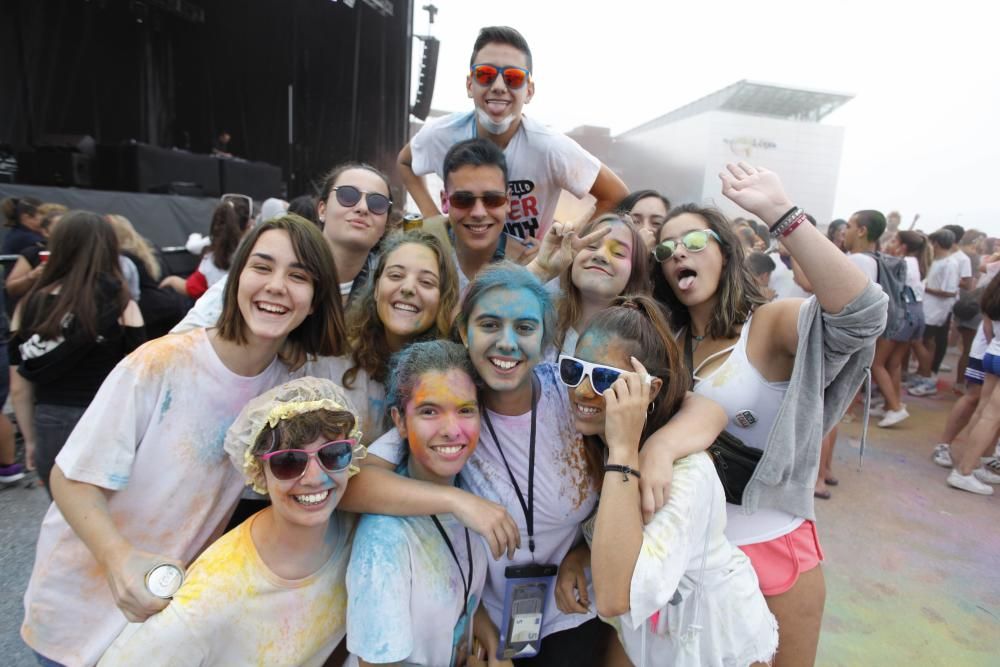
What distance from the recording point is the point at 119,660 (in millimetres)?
1213

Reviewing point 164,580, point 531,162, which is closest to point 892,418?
point 531,162

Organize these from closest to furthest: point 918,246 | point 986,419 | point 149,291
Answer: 1. point 149,291
2. point 986,419
3. point 918,246

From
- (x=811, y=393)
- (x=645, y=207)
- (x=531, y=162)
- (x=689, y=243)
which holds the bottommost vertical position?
(x=811, y=393)

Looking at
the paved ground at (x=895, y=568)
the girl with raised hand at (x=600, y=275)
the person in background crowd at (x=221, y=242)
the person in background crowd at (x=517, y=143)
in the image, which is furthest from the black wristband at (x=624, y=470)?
the person in background crowd at (x=221, y=242)

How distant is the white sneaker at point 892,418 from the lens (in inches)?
223

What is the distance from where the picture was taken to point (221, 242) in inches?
176

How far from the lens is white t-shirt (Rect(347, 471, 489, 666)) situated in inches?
52.9

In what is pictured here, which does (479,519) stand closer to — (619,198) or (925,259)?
(619,198)

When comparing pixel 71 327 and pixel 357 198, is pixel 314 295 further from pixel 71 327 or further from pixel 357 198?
pixel 71 327

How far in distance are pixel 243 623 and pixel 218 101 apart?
15.9 meters

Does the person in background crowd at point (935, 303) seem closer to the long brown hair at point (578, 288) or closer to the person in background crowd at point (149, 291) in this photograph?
the long brown hair at point (578, 288)

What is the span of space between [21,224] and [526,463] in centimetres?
559

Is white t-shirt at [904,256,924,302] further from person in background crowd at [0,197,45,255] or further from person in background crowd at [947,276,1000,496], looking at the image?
person in background crowd at [0,197,45,255]

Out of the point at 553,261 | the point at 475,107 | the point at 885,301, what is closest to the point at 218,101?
the point at 475,107
